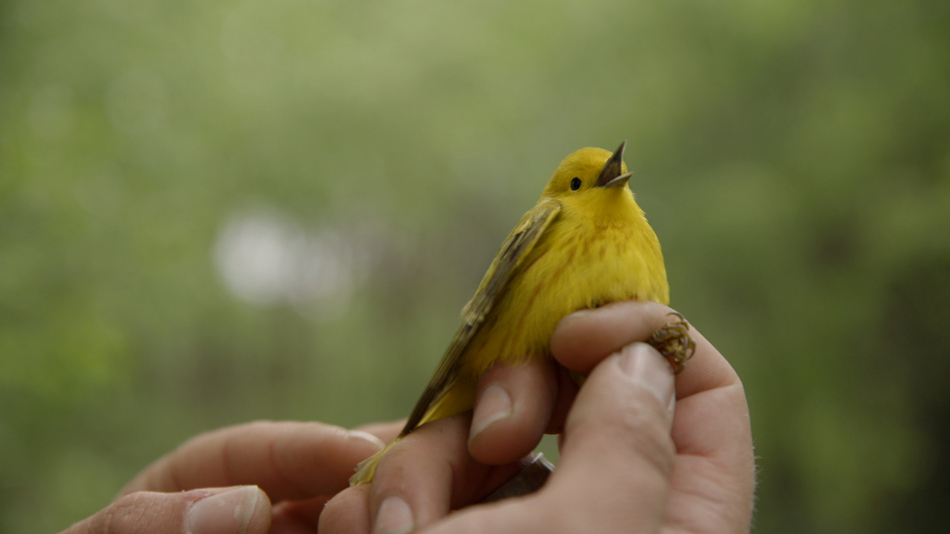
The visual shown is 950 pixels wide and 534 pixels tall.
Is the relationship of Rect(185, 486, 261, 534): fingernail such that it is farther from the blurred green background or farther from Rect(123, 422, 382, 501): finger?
the blurred green background

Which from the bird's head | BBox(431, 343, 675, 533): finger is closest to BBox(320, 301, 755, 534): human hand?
BBox(431, 343, 675, 533): finger

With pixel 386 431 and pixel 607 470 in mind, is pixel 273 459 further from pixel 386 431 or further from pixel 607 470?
pixel 607 470

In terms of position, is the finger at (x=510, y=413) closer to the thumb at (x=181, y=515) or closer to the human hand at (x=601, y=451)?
the human hand at (x=601, y=451)

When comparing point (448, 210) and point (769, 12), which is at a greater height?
point (769, 12)

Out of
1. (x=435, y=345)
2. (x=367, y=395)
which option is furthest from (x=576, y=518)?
(x=367, y=395)

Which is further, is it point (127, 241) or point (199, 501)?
point (127, 241)

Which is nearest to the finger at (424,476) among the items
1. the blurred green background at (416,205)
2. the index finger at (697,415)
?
the index finger at (697,415)

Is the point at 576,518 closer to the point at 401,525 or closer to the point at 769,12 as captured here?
the point at 401,525
